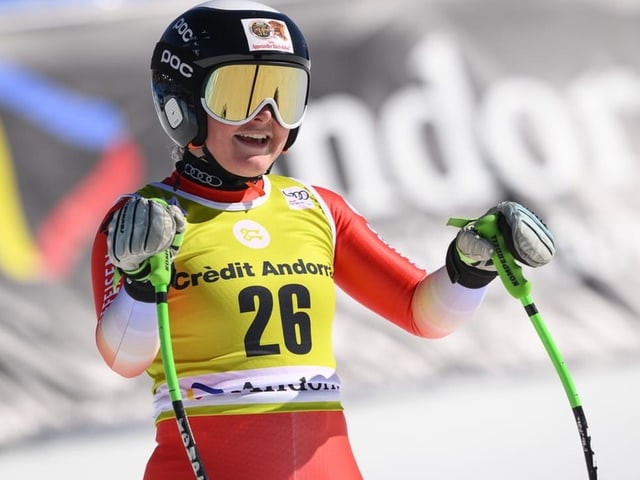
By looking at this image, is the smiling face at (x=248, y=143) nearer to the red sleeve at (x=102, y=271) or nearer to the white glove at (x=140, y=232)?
the red sleeve at (x=102, y=271)

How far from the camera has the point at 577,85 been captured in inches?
296

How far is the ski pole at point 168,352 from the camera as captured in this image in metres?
2.53

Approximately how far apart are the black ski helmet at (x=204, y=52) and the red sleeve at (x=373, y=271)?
10.1 inches

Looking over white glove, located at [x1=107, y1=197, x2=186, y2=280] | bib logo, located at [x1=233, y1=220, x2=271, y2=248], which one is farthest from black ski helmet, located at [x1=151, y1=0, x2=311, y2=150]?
white glove, located at [x1=107, y1=197, x2=186, y2=280]

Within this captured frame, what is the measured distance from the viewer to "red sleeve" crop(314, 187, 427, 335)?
3.05 m

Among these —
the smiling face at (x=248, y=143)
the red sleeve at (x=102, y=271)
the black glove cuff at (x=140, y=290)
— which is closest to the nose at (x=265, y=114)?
the smiling face at (x=248, y=143)

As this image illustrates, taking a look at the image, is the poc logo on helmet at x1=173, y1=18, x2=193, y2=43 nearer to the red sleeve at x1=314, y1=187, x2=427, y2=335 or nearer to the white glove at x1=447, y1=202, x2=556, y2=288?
the red sleeve at x1=314, y1=187, x2=427, y2=335

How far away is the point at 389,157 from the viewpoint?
7293mm

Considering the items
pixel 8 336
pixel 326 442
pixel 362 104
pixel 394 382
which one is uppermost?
pixel 362 104

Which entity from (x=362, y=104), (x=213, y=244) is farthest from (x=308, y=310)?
(x=362, y=104)

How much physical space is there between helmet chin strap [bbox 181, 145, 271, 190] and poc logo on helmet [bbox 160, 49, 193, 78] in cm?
18

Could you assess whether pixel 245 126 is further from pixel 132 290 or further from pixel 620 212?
pixel 620 212

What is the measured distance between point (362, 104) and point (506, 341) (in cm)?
162

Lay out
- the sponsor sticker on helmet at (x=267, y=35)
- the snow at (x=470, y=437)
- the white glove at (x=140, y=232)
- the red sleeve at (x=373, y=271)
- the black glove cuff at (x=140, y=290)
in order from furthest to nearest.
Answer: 1. the snow at (x=470, y=437)
2. the red sleeve at (x=373, y=271)
3. the sponsor sticker on helmet at (x=267, y=35)
4. the black glove cuff at (x=140, y=290)
5. the white glove at (x=140, y=232)
